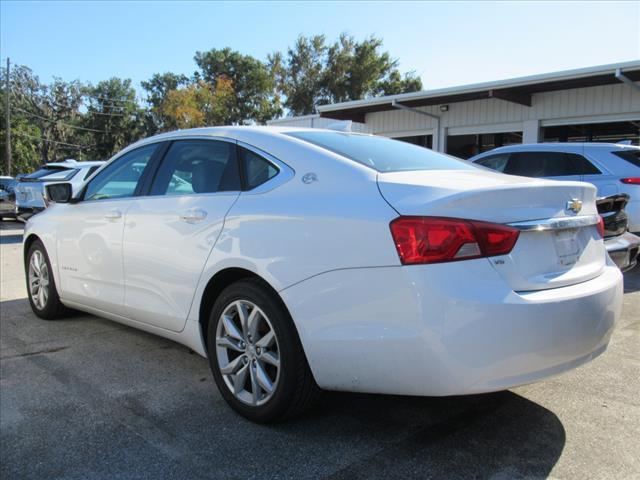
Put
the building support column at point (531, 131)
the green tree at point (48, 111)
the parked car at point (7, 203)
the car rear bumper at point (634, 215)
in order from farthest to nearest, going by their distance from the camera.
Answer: the green tree at point (48, 111) → the parked car at point (7, 203) → the building support column at point (531, 131) → the car rear bumper at point (634, 215)

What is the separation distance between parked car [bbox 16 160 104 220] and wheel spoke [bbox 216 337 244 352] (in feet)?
32.0

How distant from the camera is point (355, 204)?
2.45m

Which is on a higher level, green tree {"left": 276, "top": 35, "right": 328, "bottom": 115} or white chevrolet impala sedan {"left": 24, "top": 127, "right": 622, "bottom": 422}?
green tree {"left": 276, "top": 35, "right": 328, "bottom": 115}

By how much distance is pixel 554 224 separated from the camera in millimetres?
2504

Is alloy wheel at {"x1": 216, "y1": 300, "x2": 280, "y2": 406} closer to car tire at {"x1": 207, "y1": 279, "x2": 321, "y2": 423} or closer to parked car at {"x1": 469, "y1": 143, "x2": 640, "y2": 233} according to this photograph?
car tire at {"x1": 207, "y1": 279, "x2": 321, "y2": 423}

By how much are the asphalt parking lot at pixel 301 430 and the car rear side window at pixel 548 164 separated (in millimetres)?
3757

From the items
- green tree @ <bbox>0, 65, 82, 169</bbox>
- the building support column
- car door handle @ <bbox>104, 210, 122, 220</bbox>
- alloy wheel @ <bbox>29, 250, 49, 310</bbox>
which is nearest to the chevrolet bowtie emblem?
car door handle @ <bbox>104, 210, 122, 220</bbox>

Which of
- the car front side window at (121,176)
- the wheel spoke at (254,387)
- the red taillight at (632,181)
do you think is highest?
the car front side window at (121,176)

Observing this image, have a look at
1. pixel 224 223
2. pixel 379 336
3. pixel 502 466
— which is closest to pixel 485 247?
pixel 379 336

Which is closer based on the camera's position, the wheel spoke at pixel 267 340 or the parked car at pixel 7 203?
the wheel spoke at pixel 267 340

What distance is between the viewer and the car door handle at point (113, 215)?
12.7ft

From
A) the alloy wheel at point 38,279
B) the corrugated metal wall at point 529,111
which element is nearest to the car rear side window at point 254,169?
the alloy wheel at point 38,279

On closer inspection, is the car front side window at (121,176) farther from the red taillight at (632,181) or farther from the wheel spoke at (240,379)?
the red taillight at (632,181)

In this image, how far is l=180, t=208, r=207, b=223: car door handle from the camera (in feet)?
10.3
